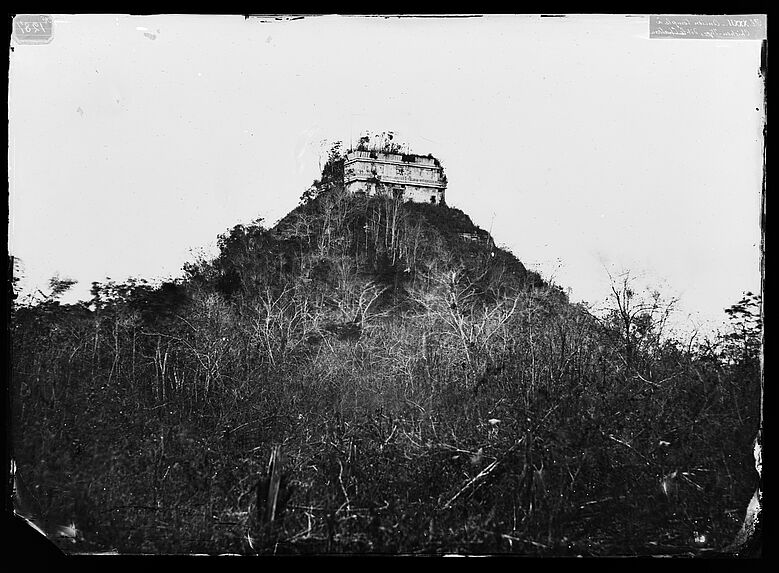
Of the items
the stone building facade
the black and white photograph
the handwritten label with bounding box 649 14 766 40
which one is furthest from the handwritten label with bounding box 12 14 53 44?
the handwritten label with bounding box 649 14 766 40

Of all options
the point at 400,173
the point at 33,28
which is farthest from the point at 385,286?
the point at 33,28

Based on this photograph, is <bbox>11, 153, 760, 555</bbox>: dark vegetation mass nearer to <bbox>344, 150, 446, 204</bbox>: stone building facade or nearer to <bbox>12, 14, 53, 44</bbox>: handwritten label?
<bbox>344, 150, 446, 204</bbox>: stone building facade

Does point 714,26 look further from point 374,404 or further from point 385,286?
point 374,404

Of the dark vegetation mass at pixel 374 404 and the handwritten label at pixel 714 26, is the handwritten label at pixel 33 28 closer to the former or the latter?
the dark vegetation mass at pixel 374 404

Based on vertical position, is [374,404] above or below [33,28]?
below

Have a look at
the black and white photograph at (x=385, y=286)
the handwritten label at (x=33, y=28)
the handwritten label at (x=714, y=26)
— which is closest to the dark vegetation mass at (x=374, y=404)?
the black and white photograph at (x=385, y=286)

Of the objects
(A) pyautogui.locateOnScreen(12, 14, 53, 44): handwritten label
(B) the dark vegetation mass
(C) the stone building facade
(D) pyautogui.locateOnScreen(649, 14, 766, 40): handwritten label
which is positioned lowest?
(B) the dark vegetation mass
